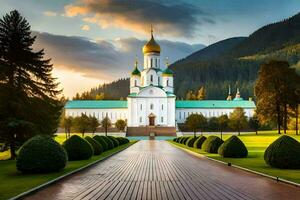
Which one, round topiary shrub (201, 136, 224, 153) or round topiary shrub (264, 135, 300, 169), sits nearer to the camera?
round topiary shrub (264, 135, 300, 169)

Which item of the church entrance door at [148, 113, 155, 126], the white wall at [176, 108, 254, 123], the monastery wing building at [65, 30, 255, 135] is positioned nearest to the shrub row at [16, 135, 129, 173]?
the monastery wing building at [65, 30, 255, 135]

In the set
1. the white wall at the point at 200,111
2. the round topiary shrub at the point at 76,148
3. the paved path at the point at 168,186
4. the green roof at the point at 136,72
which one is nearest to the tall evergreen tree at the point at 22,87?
the round topiary shrub at the point at 76,148

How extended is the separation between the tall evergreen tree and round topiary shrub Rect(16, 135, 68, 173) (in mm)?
10411

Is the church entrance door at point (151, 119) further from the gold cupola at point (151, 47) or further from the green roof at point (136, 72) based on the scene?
the gold cupola at point (151, 47)

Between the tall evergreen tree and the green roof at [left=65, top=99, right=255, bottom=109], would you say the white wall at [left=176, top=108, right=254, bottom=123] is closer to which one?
the green roof at [left=65, top=99, right=255, bottom=109]

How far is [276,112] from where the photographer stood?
7044cm

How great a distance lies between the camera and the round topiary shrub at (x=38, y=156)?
18812 millimetres

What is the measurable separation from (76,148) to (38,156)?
27.1ft

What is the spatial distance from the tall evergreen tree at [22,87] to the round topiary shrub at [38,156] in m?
10.4

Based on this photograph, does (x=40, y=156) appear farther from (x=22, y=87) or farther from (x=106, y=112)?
(x=106, y=112)

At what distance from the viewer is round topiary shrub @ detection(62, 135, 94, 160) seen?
89.0ft

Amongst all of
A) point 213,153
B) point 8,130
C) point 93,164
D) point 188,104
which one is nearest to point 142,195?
point 93,164

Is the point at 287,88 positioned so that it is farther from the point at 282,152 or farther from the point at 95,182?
the point at 95,182

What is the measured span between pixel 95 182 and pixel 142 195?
3.95m
